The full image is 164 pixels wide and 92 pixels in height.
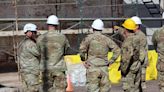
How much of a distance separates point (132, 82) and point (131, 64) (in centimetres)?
39

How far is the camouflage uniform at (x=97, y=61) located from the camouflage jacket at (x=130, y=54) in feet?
1.12

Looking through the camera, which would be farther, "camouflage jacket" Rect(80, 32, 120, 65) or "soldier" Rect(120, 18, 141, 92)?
"soldier" Rect(120, 18, 141, 92)

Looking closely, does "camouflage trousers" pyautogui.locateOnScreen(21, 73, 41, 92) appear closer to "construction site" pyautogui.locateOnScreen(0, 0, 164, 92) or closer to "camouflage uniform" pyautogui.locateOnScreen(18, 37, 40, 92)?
"camouflage uniform" pyautogui.locateOnScreen(18, 37, 40, 92)

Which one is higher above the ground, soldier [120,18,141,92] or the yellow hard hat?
the yellow hard hat

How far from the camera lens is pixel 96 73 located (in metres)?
8.61

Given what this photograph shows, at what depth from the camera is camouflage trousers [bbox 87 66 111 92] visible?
28.3 feet

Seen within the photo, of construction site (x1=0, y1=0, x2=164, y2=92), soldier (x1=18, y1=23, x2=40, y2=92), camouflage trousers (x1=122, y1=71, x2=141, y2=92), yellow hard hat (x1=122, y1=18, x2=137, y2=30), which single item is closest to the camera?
soldier (x1=18, y1=23, x2=40, y2=92)

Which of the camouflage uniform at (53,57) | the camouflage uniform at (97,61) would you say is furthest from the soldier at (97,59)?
the camouflage uniform at (53,57)

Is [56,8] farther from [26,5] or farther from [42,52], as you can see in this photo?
[42,52]

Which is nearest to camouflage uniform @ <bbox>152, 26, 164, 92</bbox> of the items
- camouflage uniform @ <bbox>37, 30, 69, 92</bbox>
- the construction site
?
camouflage uniform @ <bbox>37, 30, 69, 92</bbox>

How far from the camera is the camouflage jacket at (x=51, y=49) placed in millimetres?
8555

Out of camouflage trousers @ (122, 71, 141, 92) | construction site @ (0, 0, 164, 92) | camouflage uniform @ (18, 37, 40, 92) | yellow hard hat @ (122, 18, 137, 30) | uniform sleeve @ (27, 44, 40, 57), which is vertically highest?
construction site @ (0, 0, 164, 92)

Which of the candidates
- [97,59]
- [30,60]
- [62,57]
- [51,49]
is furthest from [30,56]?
[97,59]

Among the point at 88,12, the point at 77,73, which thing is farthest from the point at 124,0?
the point at 77,73
